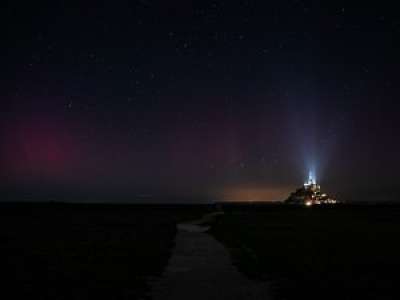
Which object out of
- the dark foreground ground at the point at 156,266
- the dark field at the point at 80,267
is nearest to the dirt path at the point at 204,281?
the dark foreground ground at the point at 156,266

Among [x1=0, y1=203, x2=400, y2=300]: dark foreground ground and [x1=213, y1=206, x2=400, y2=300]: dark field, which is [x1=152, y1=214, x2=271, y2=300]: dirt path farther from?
[x1=213, y1=206, x2=400, y2=300]: dark field

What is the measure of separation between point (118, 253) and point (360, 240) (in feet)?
63.2

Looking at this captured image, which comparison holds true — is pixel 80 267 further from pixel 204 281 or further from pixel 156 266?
pixel 204 281

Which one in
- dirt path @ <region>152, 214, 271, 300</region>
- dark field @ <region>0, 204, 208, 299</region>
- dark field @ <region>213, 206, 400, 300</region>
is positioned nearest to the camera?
dirt path @ <region>152, 214, 271, 300</region>

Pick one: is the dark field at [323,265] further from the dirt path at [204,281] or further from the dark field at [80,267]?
the dark field at [80,267]

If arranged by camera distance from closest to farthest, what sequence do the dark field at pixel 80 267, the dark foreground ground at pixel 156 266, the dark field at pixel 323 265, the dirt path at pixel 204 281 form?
the dirt path at pixel 204 281 → the dark field at pixel 80 267 → the dark foreground ground at pixel 156 266 → the dark field at pixel 323 265

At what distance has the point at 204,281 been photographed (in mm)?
18438

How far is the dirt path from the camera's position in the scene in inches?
630

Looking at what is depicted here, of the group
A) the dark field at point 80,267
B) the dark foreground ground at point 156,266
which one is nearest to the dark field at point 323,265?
the dark foreground ground at point 156,266

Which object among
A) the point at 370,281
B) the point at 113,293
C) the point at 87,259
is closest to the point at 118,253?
the point at 87,259

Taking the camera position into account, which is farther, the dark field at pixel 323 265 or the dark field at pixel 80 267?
the dark field at pixel 323 265

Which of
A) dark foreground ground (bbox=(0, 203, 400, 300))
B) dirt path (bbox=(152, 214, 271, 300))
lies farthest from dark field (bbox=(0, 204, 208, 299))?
dirt path (bbox=(152, 214, 271, 300))

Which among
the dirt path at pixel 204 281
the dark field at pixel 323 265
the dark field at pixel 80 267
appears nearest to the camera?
the dirt path at pixel 204 281

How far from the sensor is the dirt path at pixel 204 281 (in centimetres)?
1601
